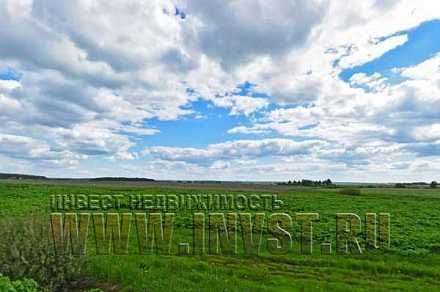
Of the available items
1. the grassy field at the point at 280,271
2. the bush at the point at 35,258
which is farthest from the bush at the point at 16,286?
the grassy field at the point at 280,271

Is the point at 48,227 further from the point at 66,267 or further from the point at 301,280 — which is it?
the point at 301,280

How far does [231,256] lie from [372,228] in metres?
12.3

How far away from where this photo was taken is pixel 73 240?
1354 cm

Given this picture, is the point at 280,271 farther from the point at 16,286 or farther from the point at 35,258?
the point at 16,286

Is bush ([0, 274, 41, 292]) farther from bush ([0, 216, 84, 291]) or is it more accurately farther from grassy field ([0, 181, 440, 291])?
grassy field ([0, 181, 440, 291])

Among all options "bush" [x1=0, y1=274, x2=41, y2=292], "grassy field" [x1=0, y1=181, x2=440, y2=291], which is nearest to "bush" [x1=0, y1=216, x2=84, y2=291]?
"grassy field" [x1=0, y1=181, x2=440, y2=291]

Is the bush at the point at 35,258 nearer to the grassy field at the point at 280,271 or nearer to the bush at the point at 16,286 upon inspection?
the grassy field at the point at 280,271

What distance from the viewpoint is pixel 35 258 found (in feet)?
40.4

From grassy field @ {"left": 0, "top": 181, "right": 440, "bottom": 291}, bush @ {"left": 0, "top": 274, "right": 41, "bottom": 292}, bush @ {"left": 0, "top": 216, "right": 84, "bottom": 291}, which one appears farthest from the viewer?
grassy field @ {"left": 0, "top": 181, "right": 440, "bottom": 291}

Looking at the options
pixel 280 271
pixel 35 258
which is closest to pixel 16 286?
pixel 35 258

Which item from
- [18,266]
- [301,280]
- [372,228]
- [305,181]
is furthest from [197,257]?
[305,181]

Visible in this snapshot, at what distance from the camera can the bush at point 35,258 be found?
11984 millimetres

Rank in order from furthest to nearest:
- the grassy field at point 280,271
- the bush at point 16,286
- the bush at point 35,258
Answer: the grassy field at point 280,271, the bush at point 35,258, the bush at point 16,286

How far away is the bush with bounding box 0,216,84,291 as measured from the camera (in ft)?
39.3
